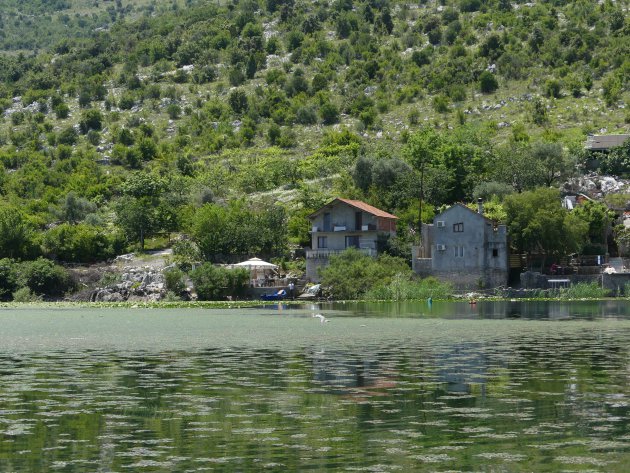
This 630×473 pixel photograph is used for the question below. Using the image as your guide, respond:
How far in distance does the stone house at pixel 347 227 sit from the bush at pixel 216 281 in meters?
7.52

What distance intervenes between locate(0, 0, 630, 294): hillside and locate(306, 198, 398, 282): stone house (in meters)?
3.35

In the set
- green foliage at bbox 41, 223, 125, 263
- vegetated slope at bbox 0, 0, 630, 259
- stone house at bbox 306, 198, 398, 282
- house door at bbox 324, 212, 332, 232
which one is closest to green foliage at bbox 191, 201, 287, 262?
stone house at bbox 306, 198, 398, 282

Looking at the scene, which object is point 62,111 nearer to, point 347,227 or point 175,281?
point 347,227

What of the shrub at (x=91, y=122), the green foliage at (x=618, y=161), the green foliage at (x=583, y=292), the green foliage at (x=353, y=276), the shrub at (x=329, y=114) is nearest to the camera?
the green foliage at (x=583, y=292)

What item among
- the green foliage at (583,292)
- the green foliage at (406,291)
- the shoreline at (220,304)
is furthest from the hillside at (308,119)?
the green foliage at (583,292)

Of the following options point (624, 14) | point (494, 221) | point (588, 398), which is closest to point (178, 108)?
point (624, 14)

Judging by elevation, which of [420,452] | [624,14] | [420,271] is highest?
[624,14]

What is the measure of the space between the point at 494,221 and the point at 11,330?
162 ft

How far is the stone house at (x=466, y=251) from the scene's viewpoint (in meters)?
89.1

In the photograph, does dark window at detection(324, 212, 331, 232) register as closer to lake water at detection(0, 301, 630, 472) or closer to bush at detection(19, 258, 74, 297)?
bush at detection(19, 258, 74, 297)

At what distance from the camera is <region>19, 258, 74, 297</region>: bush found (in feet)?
301

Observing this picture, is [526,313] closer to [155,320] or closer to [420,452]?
[155,320]

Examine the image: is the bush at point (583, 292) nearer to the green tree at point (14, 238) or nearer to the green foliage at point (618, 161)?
the green foliage at point (618, 161)

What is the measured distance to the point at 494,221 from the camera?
91688 mm
